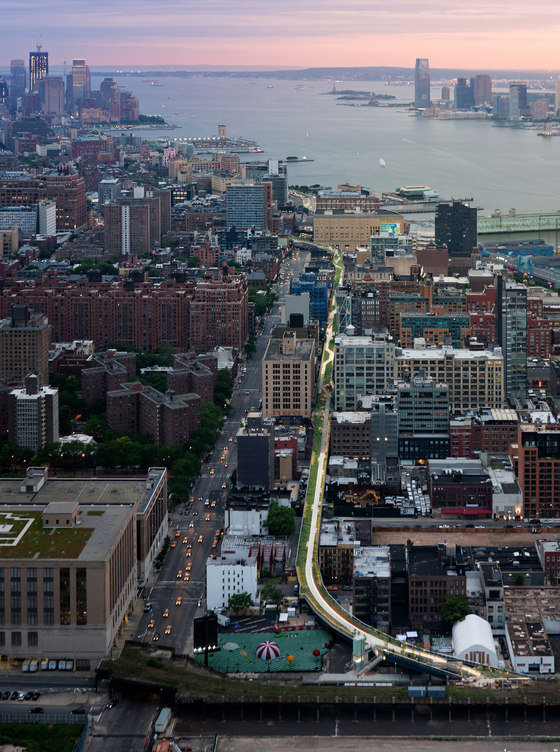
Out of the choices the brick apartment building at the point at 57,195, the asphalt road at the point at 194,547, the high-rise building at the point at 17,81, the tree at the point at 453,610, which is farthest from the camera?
the high-rise building at the point at 17,81

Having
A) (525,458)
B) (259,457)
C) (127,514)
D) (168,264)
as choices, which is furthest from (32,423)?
(168,264)

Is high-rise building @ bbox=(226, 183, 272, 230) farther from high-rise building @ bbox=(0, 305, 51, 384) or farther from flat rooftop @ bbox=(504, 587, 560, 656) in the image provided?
flat rooftop @ bbox=(504, 587, 560, 656)

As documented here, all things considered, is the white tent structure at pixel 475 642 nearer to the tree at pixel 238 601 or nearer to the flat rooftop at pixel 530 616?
the flat rooftop at pixel 530 616

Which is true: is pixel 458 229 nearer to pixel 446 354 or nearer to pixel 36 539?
pixel 446 354

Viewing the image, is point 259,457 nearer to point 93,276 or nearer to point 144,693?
point 144,693

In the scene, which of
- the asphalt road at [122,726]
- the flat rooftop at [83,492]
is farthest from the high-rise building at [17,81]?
the asphalt road at [122,726]

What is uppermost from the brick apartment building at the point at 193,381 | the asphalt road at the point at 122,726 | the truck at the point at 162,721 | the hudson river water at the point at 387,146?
the hudson river water at the point at 387,146
